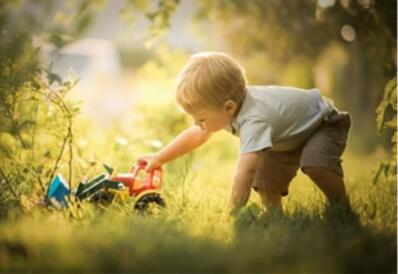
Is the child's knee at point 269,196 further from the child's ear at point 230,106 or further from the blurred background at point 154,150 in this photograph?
the child's ear at point 230,106

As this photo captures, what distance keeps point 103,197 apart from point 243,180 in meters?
0.34

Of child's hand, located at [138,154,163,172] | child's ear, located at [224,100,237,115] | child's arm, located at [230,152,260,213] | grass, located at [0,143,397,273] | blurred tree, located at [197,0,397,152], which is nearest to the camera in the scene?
grass, located at [0,143,397,273]

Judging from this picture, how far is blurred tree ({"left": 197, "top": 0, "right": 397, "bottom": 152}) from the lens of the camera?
9.14 ft

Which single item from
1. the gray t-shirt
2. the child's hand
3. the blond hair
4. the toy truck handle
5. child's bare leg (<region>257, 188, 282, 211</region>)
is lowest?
child's bare leg (<region>257, 188, 282, 211</region>)

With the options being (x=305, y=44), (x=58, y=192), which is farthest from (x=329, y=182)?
(x=305, y=44)

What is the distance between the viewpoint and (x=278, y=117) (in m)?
1.68

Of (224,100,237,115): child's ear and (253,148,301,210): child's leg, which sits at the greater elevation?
(224,100,237,115): child's ear

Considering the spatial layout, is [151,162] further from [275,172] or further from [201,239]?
[201,239]

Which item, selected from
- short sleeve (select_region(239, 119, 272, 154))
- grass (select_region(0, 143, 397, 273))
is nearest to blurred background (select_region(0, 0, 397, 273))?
grass (select_region(0, 143, 397, 273))

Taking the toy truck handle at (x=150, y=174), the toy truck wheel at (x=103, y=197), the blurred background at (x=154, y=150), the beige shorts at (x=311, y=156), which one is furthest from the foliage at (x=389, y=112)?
the toy truck wheel at (x=103, y=197)

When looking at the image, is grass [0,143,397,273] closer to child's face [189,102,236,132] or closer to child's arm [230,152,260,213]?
child's arm [230,152,260,213]

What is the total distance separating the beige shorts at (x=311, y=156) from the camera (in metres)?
1.70

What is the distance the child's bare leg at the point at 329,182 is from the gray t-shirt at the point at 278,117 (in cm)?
10

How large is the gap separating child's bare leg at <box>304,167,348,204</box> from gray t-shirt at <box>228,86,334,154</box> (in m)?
0.10
